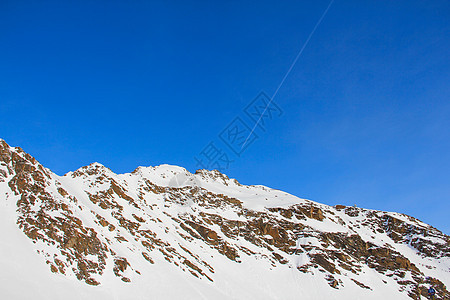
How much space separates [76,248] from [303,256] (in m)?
62.4

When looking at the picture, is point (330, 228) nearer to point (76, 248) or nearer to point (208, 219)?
point (208, 219)

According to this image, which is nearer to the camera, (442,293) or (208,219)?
(442,293)

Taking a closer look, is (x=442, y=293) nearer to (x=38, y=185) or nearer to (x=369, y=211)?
(x=369, y=211)

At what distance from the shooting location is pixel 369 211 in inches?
4791

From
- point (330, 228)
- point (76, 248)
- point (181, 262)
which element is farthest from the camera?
point (330, 228)

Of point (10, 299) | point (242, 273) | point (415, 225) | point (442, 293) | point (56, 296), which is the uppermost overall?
point (415, 225)

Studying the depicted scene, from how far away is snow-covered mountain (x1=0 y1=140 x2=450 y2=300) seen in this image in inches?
1497

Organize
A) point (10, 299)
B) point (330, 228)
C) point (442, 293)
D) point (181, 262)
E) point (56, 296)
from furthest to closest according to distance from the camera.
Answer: point (330, 228)
point (442, 293)
point (181, 262)
point (56, 296)
point (10, 299)

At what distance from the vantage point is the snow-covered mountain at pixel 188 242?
38.0 metres

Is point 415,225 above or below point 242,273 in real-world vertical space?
above

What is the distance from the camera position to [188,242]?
69.2m

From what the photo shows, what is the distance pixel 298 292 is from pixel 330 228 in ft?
128

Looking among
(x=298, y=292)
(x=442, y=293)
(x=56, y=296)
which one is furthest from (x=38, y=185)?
(x=442, y=293)

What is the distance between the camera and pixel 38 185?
4844cm
